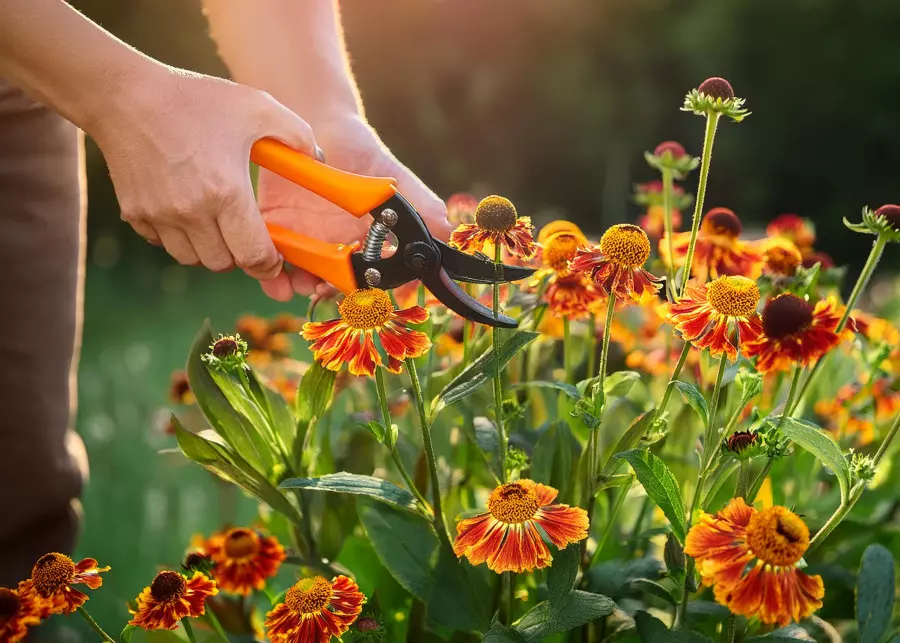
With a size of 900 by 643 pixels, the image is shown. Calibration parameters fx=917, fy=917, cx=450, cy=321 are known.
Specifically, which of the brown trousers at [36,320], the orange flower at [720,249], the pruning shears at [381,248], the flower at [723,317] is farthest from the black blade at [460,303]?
the brown trousers at [36,320]

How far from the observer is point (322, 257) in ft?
2.77

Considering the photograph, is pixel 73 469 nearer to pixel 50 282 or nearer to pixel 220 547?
pixel 50 282

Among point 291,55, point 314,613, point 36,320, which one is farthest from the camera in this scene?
point 36,320

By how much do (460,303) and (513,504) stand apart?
7.9 inches

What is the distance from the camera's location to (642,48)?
454 cm

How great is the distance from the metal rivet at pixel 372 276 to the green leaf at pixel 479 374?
0.14 m

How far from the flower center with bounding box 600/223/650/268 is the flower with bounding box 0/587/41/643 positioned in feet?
1.67

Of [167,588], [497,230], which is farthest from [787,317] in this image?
[167,588]

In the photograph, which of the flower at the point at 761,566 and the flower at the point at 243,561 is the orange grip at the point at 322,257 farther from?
the flower at the point at 761,566

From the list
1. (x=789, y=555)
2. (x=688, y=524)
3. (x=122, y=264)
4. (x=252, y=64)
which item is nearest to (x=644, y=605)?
(x=688, y=524)

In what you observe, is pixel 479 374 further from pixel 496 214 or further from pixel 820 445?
pixel 820 445

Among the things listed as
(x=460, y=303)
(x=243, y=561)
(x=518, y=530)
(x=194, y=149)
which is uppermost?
(x=194, y=149)

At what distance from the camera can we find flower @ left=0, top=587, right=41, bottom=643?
2.23ft

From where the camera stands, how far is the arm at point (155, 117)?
2.61ft
